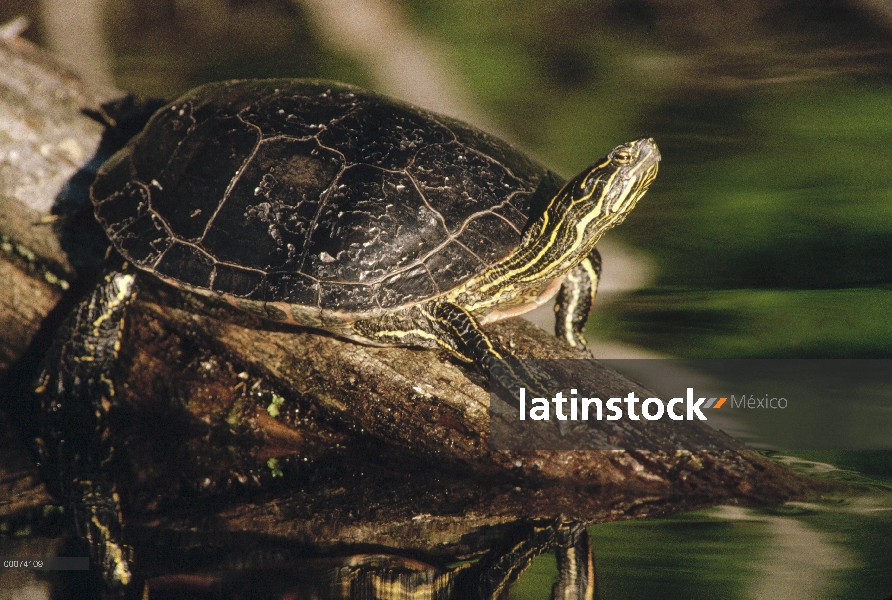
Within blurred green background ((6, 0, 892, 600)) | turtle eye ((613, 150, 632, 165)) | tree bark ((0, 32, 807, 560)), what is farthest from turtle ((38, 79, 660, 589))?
blurred green background ((6, 0, 892, 600))

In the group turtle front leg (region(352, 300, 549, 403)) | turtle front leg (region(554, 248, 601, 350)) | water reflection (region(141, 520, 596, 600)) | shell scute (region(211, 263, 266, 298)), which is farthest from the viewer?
turtle front leg (region(554, 248, 601, 350))

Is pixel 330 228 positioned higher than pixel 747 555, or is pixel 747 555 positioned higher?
pixel 330 228

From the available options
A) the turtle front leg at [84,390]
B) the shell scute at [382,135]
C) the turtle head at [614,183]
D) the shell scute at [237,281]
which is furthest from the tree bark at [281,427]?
the shell scute at [382,135]

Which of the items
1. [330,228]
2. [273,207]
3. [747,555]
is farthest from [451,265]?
[747,555]

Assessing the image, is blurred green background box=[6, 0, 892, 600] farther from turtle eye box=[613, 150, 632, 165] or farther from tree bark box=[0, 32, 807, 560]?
turtle eye box=[613, 150, 632, 165]

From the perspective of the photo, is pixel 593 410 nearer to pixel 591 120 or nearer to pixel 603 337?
pixel 603 337

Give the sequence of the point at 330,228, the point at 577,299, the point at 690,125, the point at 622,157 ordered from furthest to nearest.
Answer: the point at 690,125 → the point at 577,299 → the point at 330,228 → the point at 622,157

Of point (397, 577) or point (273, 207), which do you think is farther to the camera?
point (273, 207)

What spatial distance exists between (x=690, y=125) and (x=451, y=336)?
3.49m

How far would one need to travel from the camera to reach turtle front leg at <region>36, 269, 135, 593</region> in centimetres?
253

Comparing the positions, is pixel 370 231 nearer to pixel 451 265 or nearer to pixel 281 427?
pixel 451 265

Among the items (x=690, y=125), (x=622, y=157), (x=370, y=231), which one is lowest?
(x=370, y=231)

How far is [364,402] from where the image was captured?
2.53 meters

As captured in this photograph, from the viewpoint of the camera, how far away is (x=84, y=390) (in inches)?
111
